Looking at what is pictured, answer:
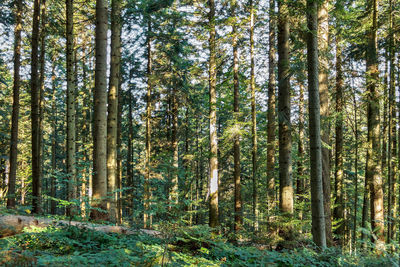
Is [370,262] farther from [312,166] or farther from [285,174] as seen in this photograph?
[285,174]

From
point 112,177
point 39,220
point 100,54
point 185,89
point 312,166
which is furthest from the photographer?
point 185,89

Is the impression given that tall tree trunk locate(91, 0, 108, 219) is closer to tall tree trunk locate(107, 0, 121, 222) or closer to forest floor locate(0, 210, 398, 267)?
tall tree trunk locate(107, 0, 121, 222)

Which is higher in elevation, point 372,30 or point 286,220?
point 372,30

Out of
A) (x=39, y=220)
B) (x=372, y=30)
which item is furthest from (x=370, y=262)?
(x=372, y=30)

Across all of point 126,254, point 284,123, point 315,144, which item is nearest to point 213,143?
point 284,123

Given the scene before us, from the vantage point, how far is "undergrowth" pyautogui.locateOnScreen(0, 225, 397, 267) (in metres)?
3.05

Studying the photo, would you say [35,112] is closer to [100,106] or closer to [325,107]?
[100,106]

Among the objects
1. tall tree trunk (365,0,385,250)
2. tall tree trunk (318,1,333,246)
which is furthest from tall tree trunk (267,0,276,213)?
tall tree trunk (365,0,385,250)

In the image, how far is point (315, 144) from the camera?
5.04 meters

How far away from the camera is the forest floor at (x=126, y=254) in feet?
10.0

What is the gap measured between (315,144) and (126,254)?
13.6 ft

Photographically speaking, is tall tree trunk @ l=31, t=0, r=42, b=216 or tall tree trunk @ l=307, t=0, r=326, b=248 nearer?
tall tree trunk @ l=307, t=0, r=326, b=248

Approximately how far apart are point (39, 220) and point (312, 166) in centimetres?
630

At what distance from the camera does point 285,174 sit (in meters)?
6.70
